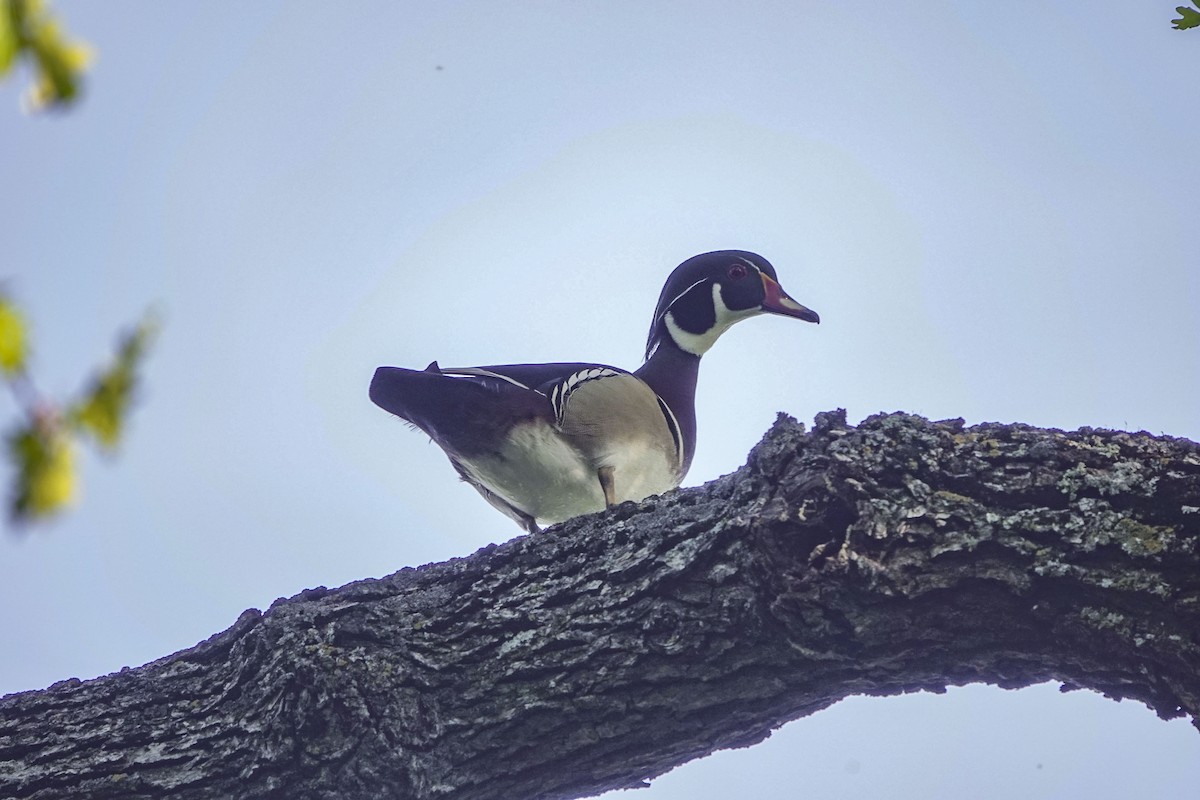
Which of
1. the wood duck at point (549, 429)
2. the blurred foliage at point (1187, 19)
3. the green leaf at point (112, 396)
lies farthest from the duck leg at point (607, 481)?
the green leaf at point (112, 396)

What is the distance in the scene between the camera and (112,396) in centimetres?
91

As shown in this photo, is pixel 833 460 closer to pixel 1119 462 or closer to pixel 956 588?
pixel 956 588

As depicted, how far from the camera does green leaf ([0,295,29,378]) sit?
0.82 metres

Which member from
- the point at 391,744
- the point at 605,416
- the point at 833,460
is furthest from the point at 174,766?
the point at 605,416

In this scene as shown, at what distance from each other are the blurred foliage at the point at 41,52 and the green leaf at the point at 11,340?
166mm

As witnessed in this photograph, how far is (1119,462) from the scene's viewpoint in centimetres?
278

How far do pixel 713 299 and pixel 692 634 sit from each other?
3.21 meters

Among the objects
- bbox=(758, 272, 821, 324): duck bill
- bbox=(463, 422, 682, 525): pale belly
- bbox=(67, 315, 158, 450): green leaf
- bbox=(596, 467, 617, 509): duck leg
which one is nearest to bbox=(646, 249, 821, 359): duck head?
bbox=(758, 272, 821, 324): duck bill

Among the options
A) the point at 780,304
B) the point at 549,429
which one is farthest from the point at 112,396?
the point at 780,304

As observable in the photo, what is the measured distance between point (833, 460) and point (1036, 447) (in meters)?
0.48

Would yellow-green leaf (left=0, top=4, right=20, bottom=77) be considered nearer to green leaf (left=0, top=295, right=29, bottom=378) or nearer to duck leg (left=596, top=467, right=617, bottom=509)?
green leaf (left=0, top=295, right=29, bottom=378)

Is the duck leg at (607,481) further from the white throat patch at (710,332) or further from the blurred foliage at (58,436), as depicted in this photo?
the blurred foliage at (58,436)

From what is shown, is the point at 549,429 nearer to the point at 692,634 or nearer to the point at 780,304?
the point at 780,304

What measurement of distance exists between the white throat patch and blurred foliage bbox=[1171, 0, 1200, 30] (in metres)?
3.80
